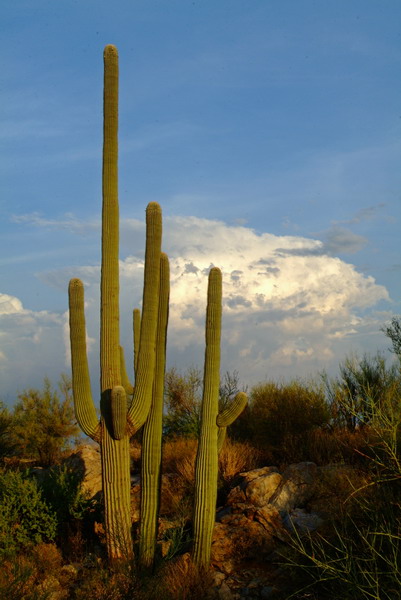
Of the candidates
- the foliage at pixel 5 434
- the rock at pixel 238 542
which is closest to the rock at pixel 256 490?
the rock at pixel 238 542

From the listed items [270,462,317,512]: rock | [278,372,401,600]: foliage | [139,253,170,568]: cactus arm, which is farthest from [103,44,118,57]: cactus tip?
[270,462,317,512]: rock

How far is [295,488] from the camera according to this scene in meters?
11.0

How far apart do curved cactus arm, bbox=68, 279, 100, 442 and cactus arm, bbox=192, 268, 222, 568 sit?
168 centimetres

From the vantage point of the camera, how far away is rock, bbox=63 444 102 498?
46.0ft

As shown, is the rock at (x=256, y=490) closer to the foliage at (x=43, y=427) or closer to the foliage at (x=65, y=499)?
the foliage at (x=65, y=499)

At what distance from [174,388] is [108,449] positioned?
981cm

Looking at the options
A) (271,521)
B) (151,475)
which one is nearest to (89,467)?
(151,475)

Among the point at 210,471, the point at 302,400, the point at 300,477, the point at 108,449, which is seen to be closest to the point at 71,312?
the point at 108,449

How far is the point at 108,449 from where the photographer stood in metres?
9.16

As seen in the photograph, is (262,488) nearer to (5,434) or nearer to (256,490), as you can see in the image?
(256,490)

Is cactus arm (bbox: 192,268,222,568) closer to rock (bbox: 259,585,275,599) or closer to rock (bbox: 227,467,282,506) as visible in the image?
rock (bbox: 259,585,275,599)

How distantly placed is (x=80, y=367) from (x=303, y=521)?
15.1ft

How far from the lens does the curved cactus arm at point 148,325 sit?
9258 millimetres

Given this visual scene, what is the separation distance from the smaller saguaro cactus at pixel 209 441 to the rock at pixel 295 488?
1935 millimetres
